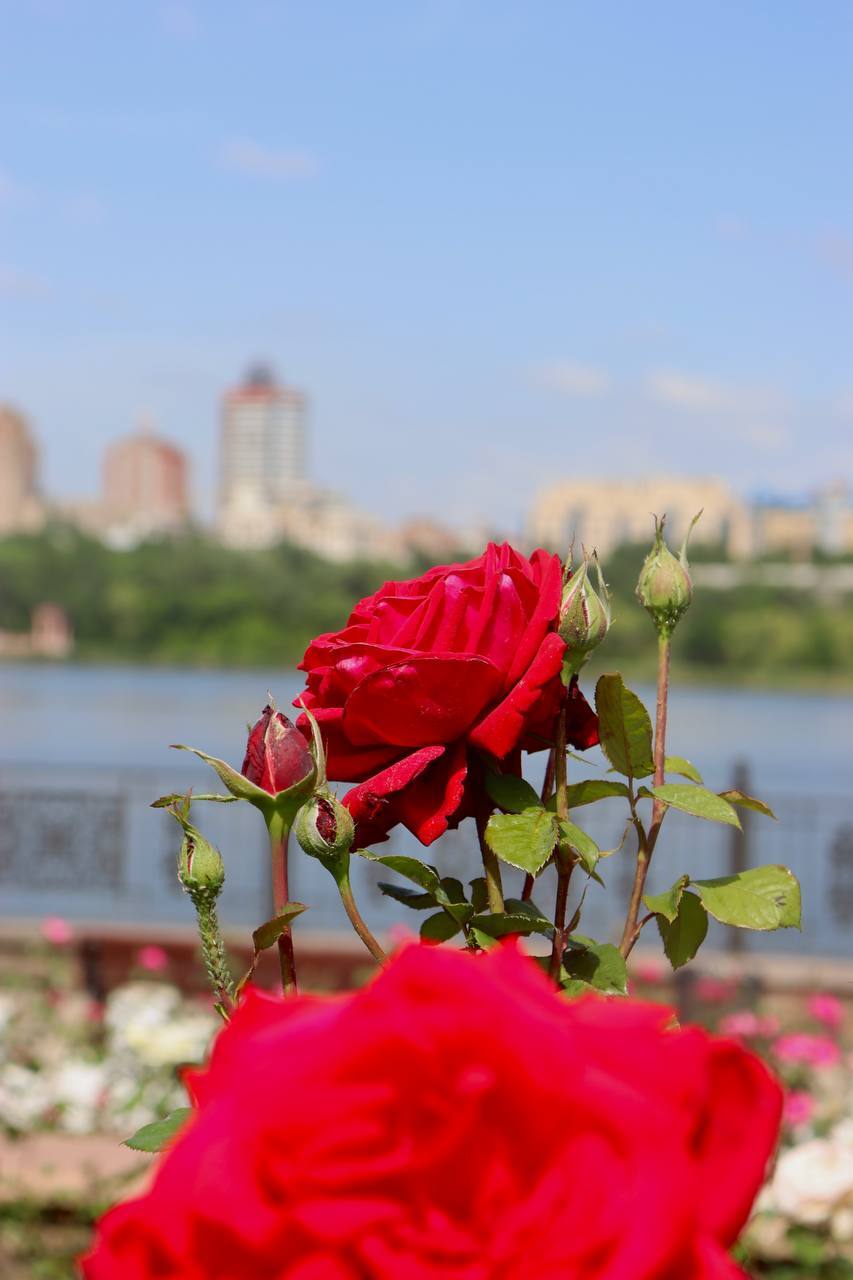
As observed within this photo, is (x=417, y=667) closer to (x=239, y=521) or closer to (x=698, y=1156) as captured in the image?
(x=698, y=1156)

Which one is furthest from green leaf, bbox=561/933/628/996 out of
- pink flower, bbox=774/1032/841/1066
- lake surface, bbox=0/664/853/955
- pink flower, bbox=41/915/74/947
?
pink flower, bbox=41/915/74/947

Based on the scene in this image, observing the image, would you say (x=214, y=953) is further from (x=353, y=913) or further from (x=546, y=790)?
(x=546, y=790)

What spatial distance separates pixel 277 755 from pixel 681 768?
0.26 m

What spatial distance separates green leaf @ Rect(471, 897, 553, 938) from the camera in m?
0.67

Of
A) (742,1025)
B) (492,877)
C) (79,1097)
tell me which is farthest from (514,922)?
(742,1025)

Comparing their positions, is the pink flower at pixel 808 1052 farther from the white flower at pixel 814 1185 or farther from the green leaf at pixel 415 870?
the green leaf at pixel 415 870

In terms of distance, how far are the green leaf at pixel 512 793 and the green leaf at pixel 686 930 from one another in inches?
3.6

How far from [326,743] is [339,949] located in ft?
19.8

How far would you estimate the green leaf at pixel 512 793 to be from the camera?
0.71m

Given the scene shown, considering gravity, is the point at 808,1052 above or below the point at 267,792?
below

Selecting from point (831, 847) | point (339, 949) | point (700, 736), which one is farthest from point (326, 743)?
point (700, 736)

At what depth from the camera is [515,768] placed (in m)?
0.72

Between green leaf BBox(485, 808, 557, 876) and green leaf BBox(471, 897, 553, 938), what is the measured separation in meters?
0.03

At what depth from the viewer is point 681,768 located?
0.81 m
